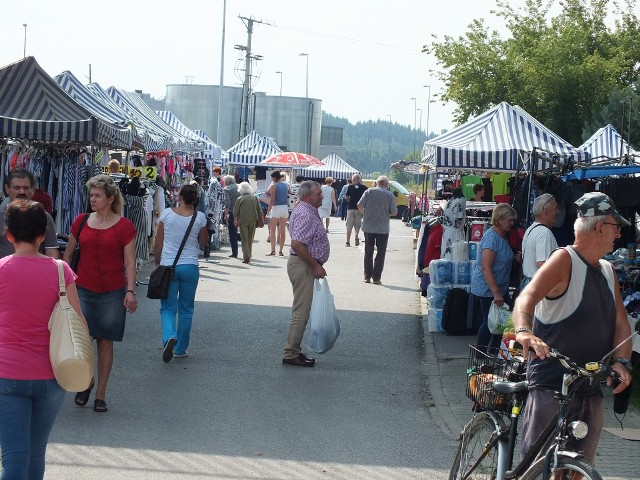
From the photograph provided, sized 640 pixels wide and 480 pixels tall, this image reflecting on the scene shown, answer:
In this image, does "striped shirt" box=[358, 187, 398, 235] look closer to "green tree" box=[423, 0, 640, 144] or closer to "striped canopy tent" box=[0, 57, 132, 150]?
"striped canopy tent" box=[0, 57, 132, 150]

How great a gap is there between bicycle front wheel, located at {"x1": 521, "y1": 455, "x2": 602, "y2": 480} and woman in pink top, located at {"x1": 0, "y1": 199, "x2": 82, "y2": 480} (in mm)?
2144

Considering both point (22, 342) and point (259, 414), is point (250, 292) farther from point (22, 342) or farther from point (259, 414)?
point (22, 342)

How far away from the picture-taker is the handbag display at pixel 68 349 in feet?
16.3

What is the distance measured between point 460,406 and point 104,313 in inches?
120

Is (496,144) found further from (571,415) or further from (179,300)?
(571,415)

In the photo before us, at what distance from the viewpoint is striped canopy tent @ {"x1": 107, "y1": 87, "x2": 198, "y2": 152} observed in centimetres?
2444

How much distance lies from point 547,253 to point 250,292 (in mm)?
8360

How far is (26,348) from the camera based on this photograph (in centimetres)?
501

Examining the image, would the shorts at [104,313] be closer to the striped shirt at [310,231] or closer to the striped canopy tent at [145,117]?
the striped shirt at [310,231]

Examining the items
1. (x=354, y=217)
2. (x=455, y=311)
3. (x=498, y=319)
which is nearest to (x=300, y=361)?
(x=498, y=319)

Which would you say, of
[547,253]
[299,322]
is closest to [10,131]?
[299,322]

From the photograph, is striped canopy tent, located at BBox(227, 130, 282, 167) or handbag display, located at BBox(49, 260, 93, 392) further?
striped canopy tent, located at BBox(227, 130, 282, 167)

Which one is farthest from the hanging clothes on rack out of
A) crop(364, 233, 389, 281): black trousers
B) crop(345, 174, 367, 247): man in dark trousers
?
crop(345, 174, 367, 247): man in dark trousers

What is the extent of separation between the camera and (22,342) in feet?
16.5
